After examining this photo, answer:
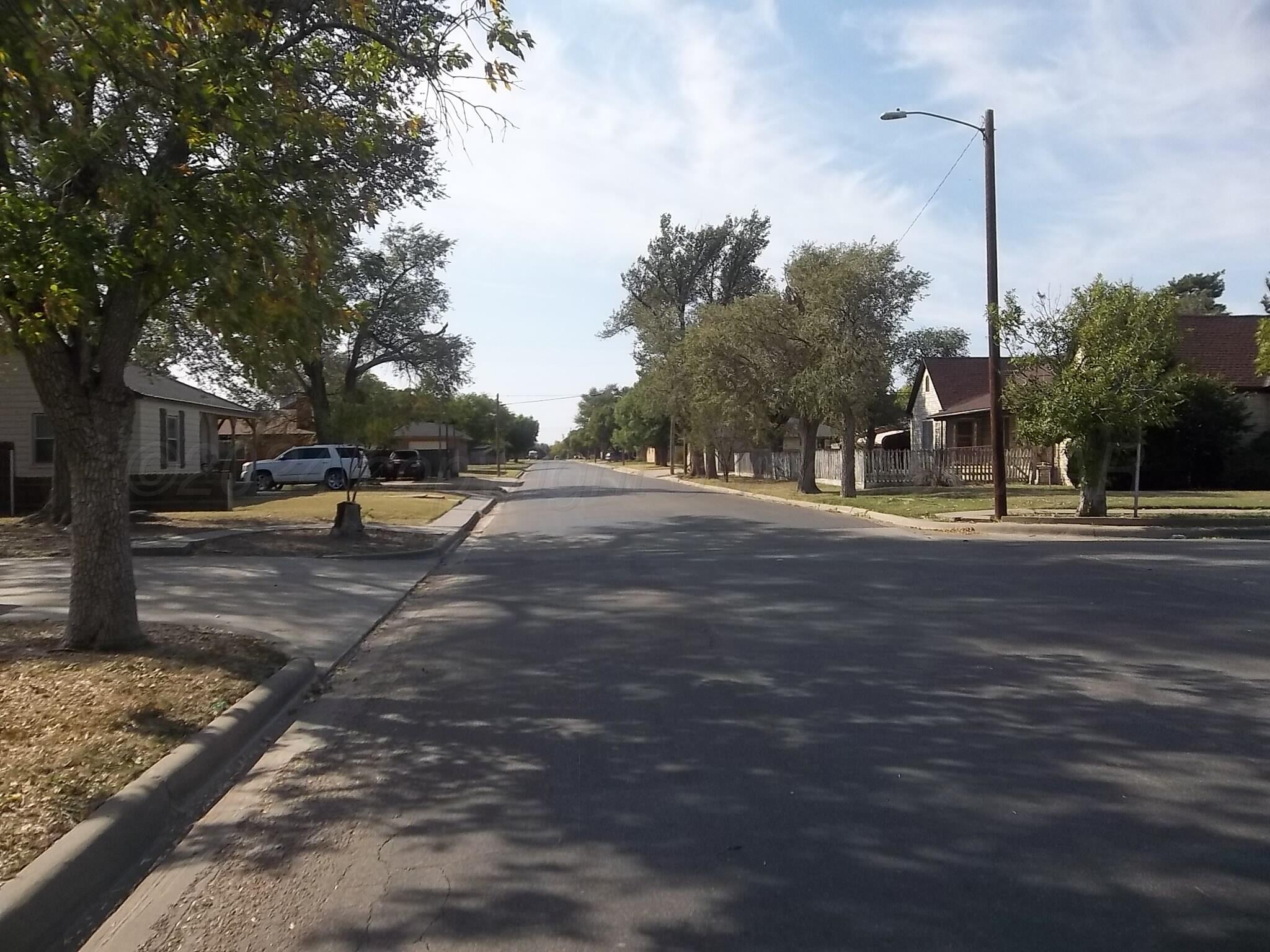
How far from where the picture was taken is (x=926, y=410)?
49531 millimetres

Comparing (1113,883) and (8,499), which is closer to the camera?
(1113,883)

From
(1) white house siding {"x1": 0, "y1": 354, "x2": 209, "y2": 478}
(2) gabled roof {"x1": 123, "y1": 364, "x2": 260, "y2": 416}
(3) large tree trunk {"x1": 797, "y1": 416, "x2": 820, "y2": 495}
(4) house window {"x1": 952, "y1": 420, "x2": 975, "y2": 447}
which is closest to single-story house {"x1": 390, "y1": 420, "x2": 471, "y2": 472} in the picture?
(2) gabled roof {"x1": 123, "y1": 364, "x2": 260, "y2": 416}

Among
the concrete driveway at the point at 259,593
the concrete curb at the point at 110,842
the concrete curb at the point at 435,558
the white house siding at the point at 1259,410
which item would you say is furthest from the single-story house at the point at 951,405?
the concrete curb at the point at 110,842

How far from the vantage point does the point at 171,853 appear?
550 centimetres

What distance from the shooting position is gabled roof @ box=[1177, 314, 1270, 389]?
3566cm

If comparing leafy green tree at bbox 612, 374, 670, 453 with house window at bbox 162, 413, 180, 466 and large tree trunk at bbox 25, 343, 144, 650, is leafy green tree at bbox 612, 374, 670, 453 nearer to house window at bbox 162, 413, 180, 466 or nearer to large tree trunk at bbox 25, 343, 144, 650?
house window at bbox 162, 413, 180, 466

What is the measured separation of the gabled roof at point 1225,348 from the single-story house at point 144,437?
2904cm

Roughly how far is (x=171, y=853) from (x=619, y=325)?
60.0m

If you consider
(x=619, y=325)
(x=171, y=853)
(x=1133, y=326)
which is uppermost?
(x=619, y=325)

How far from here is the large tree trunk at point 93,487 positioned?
8.88m

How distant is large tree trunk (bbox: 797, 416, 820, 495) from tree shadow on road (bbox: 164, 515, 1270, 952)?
2656 centimetres

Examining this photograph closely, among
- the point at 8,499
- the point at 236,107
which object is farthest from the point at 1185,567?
the point at 8,499

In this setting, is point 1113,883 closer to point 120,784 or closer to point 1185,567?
point 120,784

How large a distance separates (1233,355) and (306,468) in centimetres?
3276
